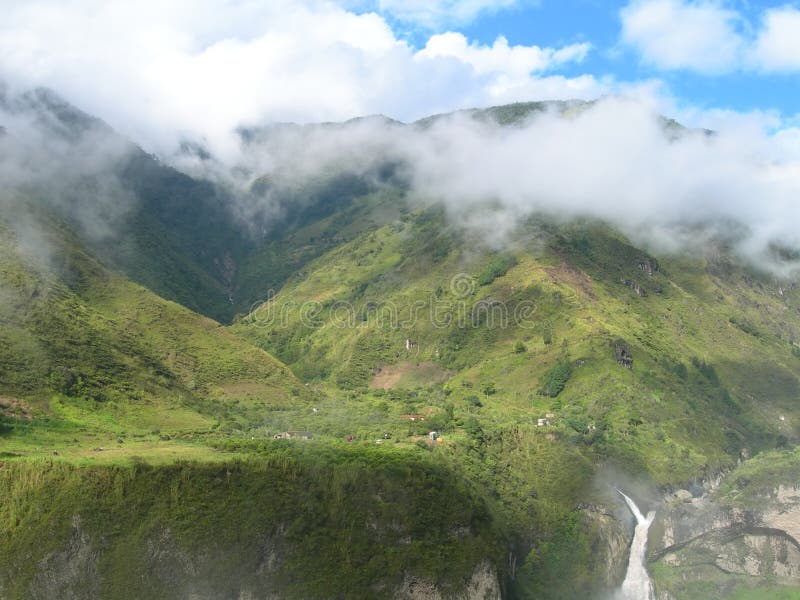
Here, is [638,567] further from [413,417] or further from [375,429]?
[375,429]

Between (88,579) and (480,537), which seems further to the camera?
(480,537)

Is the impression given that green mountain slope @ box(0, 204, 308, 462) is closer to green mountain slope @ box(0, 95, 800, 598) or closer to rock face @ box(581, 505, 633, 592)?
green mountain slope @ box(0, 95, 800, 598)

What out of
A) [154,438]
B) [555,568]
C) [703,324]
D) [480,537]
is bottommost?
[555,568]

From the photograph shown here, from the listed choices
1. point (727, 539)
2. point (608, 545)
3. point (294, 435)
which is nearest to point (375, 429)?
point (294, 435)

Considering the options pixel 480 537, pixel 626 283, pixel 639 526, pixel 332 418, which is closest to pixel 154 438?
pixel 332 418

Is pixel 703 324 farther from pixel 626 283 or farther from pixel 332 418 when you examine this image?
pixel 332 418

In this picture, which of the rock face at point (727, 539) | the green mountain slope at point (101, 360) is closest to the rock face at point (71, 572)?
the green mountain slope at point (101, 360)

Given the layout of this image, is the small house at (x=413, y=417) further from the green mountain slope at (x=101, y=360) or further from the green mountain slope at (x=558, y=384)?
the green mountain slope at (x=101, y=360)
